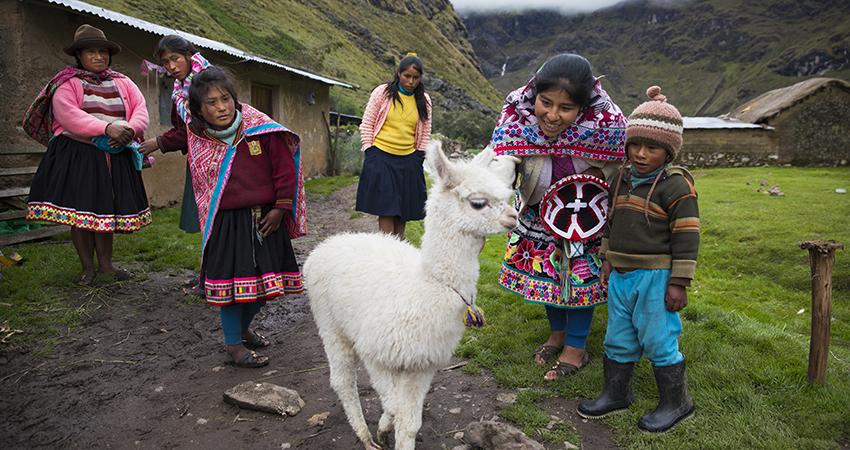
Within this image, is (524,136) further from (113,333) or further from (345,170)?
(345,170)

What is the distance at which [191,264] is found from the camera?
5.78 m

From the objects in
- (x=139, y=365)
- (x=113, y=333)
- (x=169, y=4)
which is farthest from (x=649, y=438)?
(x=169, y=4)

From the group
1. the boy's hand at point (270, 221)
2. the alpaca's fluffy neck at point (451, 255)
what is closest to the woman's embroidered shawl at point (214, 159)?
the boy's hand at point (270, 221)

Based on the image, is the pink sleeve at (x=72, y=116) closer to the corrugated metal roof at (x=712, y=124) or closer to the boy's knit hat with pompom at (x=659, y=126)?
the boy's knit hat with pompom at (x=659, y=126)

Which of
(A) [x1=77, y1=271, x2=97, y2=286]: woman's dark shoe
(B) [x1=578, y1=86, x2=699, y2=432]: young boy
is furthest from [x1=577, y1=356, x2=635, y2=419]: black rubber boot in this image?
(A) [x1=77, y1=271, x2=97, y2=286]: woman's dark shoe

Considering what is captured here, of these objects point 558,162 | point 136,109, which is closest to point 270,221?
point 558,162

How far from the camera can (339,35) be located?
62156 mm

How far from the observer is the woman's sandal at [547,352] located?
3.61 m

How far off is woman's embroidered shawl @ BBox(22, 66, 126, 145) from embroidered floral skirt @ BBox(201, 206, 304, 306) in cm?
231

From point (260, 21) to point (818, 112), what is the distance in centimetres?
4245

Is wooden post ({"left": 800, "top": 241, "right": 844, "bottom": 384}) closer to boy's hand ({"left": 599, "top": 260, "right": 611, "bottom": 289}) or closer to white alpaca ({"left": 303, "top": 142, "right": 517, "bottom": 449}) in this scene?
boy's hand ({"left": 599, "top": 260, "right": 611, "bottom": 289})

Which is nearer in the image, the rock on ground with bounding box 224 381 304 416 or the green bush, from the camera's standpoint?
the rock on ground with bounding box 224 381 304 416

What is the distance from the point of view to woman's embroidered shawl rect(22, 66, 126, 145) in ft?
14.2

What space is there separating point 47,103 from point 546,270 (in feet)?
15.1
